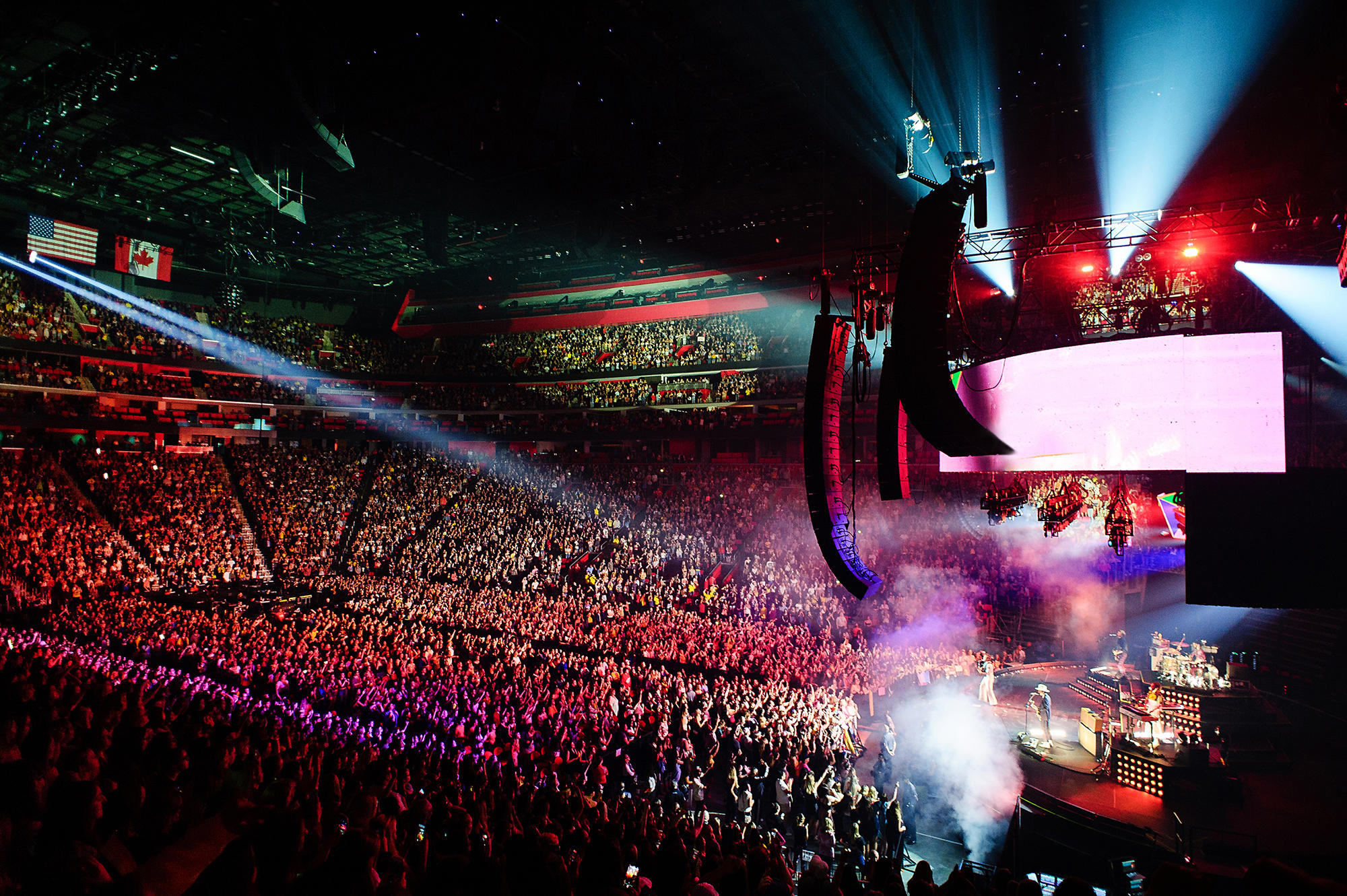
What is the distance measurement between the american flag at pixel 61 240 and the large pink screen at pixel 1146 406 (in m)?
25.3

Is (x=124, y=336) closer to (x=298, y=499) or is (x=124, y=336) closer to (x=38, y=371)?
(x=38, y=371)

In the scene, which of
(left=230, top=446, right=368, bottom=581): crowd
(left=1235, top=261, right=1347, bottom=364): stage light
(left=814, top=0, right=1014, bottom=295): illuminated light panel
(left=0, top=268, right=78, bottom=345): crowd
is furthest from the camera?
(left=230, top=446, right=368, bottom=581): crowd

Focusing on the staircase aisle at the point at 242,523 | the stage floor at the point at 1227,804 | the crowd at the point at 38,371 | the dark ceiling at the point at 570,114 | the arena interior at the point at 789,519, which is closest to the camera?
the arena interior at the point at 789,519

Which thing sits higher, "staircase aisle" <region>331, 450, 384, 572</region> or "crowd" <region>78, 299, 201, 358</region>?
"crowd" <region>78, 299, 201, 358</region>

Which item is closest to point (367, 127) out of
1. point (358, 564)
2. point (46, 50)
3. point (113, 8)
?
point (113, 8)

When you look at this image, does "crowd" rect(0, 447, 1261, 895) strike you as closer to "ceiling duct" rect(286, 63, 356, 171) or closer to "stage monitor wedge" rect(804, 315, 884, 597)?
"stage monitor wedge" rect(804, 315, 884, 597)

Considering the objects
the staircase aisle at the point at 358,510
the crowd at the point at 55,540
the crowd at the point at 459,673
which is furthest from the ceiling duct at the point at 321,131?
the staircase aisle at the point at 358,510

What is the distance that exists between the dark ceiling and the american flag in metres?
2.02

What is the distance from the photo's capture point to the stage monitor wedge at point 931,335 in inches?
178

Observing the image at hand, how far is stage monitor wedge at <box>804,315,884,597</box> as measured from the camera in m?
6.20

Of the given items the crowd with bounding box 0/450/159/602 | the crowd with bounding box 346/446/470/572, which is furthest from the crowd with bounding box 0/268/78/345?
the crowd with bounding box 346/446/470/572

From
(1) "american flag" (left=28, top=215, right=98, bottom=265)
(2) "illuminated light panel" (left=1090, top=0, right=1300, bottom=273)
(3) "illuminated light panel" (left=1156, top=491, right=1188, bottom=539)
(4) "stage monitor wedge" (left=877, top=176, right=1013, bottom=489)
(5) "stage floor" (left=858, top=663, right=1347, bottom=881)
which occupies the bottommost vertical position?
(5) "stage floor" (left=858, top=663, right=1347, bottom=881)

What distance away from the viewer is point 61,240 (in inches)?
774

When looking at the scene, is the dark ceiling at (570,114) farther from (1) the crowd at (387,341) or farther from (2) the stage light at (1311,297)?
(1) the crowd at (387,341)
